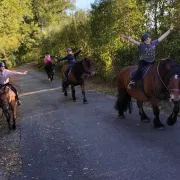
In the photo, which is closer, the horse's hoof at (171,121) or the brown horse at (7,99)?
the horse's hoof at (171,121)

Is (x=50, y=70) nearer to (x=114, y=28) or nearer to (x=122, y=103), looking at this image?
(x=114, y=28)

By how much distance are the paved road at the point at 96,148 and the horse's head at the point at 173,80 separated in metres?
0.99

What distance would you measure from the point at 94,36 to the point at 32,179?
1635 centimetres

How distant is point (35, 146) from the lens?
28.4 feet

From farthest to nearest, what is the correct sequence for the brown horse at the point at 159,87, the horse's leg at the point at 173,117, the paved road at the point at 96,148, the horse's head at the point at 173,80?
the horse's leg at the point at 173,117
the brown horse at the point at 159,87
the horse's head at the point at 173,80
the paved road at the point at 96,148

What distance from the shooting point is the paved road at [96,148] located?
20.8ft

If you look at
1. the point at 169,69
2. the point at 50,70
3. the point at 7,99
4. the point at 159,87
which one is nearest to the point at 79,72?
the point at 7,99

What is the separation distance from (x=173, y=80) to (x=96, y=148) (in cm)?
241

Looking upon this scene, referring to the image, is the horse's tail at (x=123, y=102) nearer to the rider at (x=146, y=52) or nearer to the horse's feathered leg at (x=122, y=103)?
the horse's feathered leg at (x=122, y=103)

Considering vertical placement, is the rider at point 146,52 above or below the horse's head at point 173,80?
above

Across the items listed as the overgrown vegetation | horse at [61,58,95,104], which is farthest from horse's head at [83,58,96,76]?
the overgrown vegetation

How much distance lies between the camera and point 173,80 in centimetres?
793

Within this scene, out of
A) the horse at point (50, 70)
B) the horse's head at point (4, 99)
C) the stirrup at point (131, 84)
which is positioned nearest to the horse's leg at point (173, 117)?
the stirrup at point (131, 84)

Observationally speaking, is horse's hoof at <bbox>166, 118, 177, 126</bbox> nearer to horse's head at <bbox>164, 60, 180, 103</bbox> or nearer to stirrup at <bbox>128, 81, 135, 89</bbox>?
horse's head at <bbox>164, 60, 180, 103</bbox>
